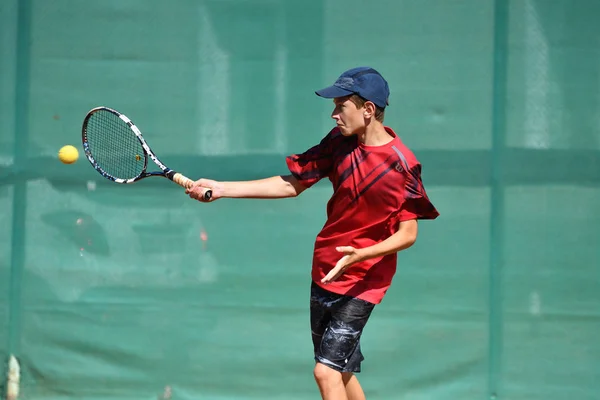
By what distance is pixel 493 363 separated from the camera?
5195mm

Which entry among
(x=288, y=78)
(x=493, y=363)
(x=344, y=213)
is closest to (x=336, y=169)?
(x=344, y=213)

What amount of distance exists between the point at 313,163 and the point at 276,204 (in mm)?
1181

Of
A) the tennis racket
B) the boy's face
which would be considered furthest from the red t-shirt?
the tennis racket

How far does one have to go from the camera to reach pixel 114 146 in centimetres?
475

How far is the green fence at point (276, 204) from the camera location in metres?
5.13

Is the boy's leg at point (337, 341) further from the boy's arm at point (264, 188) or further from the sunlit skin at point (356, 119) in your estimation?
the sunlit skin at point (356, 119)

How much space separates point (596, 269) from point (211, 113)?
2.25 m

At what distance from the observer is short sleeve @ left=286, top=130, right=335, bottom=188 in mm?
4098

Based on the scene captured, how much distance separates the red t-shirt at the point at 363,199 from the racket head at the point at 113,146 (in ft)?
3.17

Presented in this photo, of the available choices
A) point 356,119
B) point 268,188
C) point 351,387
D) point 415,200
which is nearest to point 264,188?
point 268,188

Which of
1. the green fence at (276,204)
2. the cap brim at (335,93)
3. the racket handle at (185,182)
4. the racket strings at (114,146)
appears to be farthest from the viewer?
the green fence at (276,204)

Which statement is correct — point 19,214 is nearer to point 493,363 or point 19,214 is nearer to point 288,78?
point 288,78

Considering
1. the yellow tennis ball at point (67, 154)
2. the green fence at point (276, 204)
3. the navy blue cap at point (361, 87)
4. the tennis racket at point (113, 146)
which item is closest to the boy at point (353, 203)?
the navy blue cap at point (361, 87)

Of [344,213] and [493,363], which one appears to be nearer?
[344,213]
